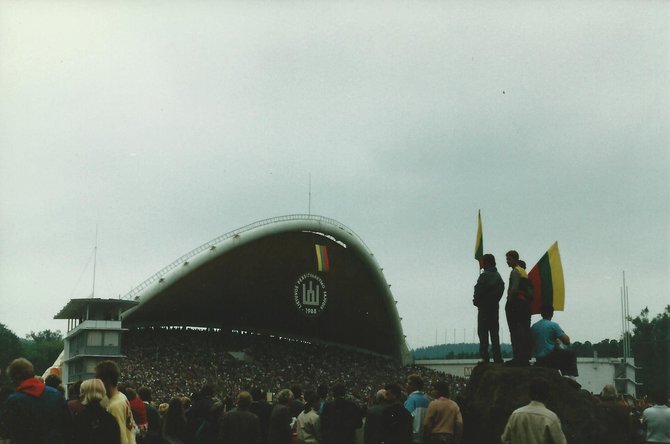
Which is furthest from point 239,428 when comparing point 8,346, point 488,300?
point 8,346

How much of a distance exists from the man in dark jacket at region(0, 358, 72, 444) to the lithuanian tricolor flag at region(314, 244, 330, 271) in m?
44.2

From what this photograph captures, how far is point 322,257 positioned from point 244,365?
8.91 meters

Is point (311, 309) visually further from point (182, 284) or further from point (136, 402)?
point (136, 402)

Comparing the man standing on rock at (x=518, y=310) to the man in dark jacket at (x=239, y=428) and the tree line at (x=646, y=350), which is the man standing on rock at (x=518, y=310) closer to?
the man in dark jacket at (x=239, y=428)

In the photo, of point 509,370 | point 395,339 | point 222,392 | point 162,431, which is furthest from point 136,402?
point 395,339

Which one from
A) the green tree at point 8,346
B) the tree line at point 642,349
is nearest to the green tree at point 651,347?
the tree line at point 642,349

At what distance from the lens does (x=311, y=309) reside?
55.3 metres

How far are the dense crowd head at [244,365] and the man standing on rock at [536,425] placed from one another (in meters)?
33.6

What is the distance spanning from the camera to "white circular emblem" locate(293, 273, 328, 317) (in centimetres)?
5472

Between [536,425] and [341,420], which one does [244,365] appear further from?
[536,425]

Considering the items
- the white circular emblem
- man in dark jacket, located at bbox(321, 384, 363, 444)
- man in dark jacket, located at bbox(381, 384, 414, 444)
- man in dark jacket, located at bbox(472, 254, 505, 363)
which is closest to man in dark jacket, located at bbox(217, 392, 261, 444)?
man in dark jacket, located at bbox(321, 384, 363, 444)

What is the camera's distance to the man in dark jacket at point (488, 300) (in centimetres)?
1056

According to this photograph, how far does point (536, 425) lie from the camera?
6.77 metres

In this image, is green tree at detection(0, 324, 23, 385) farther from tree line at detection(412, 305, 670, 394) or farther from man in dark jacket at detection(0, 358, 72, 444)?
man in dark jacket at detection(0, 358, 72, 444)
